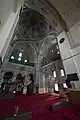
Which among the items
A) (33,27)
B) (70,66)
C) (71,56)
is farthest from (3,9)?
(33,27)

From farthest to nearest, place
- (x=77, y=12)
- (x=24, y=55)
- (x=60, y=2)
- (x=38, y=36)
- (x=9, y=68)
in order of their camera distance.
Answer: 1. (x=24, y=55)
2. (x=38, y=36)
3. (x=9, y=68)
4. (x=60, y=2)
5. (x=77, y=12)

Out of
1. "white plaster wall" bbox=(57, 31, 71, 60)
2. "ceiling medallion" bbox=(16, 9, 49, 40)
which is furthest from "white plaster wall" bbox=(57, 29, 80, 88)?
"ceiling medallion" bbox=(16, 9, 49, 40)

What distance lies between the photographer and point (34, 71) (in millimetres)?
9844

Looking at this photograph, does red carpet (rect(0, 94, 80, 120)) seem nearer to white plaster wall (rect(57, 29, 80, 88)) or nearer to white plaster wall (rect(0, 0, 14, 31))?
white plaster wall (rect(57, 29, 80, 88))

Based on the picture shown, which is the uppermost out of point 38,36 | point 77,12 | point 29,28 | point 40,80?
point 29,28

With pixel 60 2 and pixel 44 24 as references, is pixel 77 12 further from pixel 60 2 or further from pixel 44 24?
pixel 44 24

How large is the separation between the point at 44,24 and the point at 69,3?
5735 millimetres

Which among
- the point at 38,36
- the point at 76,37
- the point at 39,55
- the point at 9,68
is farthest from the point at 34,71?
the point at 76,37

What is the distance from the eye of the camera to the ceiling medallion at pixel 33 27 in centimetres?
859

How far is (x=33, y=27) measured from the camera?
382 inches

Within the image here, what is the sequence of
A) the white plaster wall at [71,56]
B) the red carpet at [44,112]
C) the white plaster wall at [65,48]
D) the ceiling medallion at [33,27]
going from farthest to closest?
the ceiling medallion at [33,27] → the white plaster wall at [65,48] → the white plaster wall at [71,56] → the red carpet at [44,112]

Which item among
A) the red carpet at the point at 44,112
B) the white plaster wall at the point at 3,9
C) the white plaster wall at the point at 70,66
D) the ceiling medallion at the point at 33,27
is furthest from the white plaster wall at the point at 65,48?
the ceiling medallion at the point at 33,27

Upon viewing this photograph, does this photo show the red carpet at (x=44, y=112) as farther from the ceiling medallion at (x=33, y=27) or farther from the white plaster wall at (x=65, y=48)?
the ceiling medallion at (x=33, y=27)

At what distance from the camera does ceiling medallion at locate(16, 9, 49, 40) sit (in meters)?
8.59
